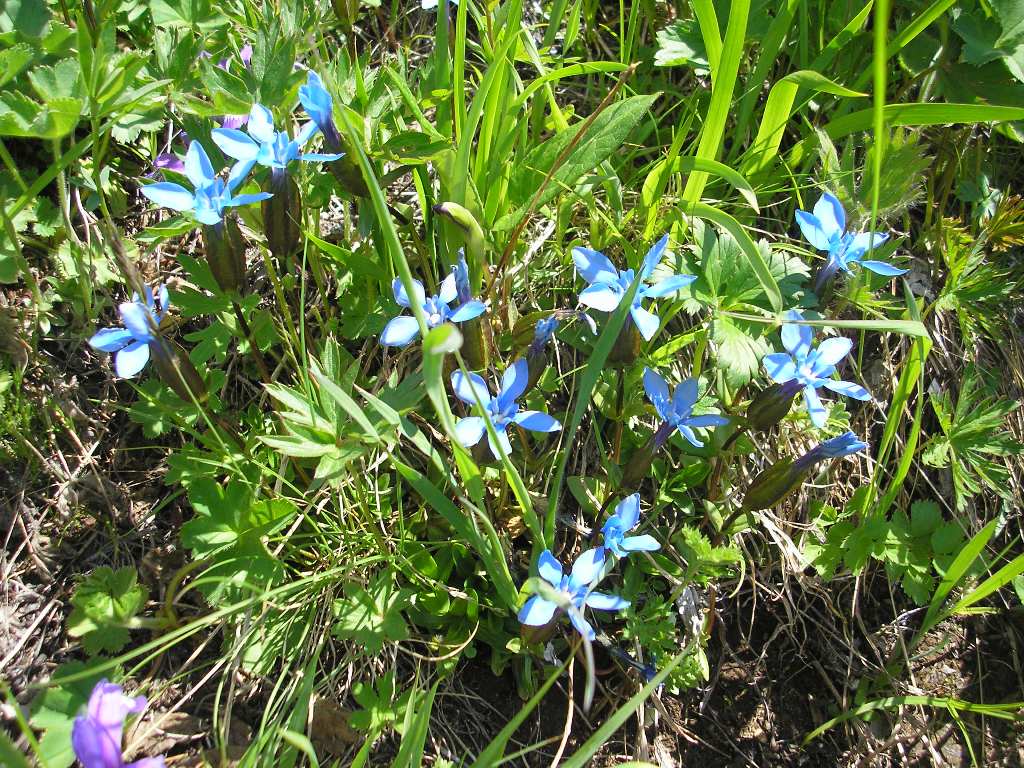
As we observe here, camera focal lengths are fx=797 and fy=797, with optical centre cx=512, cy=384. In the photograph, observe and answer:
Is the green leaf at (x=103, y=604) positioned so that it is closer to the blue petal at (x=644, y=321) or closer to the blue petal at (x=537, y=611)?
the blue petal at (x=537, y=611)

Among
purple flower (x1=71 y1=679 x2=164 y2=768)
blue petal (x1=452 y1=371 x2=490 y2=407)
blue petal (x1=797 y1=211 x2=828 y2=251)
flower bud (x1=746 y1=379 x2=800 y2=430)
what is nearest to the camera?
purple flower (x1=71 y1=679 x2=164 y2=768)

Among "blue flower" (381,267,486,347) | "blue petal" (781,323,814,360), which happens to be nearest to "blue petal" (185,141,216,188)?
"blue flower" (381,267,486,347)

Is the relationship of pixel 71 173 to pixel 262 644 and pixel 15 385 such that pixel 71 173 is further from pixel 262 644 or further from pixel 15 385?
pixel 262 644

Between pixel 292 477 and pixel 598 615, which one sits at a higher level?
pixel 292 477

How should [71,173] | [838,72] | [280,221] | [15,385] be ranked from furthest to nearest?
1. [838,72]
2. [71,173]
3. [15,385]
4. [280,221]

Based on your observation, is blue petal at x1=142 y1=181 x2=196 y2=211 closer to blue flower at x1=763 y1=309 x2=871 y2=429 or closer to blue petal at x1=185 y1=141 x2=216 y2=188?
blue petal at x1=185 y1=141 x2=216 y2=188

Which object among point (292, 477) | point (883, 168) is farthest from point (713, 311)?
point (292, 477)
